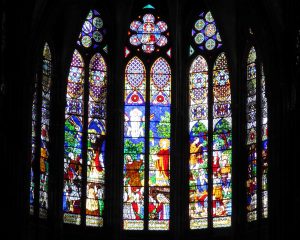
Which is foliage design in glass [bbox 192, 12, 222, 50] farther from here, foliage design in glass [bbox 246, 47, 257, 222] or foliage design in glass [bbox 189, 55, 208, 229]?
foliage design in glass [bbox 246, 47, 257, 222]

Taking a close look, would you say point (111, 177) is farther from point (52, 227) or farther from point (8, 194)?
point (8, 194)

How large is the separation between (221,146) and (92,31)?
3.66 meters

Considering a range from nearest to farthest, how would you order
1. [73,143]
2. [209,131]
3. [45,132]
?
1. [45,132]
2. [73,143]
3. [209,131]

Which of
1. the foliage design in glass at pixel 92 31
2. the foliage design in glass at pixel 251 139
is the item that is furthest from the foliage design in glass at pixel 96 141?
the foliage design in glass at pixel 251 139

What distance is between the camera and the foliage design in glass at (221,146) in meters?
45.7

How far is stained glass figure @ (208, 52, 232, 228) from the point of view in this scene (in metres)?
45.7

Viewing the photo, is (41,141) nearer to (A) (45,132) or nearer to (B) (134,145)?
(A) (45,132)

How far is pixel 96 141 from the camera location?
46.2 metres

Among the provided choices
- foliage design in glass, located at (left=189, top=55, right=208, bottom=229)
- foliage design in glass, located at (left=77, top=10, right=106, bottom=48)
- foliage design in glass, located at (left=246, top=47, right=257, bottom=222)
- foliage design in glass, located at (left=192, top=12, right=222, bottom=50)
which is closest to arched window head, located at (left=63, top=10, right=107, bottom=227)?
foliage design in glass, located at (left=77, top=10, right=106, bottom=48)

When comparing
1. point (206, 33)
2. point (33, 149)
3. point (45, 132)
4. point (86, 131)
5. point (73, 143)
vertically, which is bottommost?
point (33, 149)

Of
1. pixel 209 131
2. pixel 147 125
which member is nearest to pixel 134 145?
pixel 147 125

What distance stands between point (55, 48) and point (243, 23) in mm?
3854

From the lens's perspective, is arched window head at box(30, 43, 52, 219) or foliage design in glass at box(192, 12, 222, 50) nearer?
arched window head at box(30, 43, 52, 219)

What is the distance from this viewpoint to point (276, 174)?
42.7m
